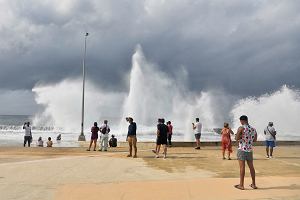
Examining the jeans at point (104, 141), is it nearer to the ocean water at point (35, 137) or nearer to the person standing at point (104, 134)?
the person standing at point (104, 134)

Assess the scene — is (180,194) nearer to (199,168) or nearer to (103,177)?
(103,177)

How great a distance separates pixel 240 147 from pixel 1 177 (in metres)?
6.30

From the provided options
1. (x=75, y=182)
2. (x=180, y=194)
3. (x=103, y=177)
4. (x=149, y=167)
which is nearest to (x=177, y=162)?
(x=149, y=167)

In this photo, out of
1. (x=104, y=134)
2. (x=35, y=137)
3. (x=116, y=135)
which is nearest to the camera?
(x=104, y=134)

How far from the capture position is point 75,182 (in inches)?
398

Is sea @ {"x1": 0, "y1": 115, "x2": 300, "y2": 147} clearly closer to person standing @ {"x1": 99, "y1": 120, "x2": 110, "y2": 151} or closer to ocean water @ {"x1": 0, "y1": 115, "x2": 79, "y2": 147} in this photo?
ocean water @ {"x1": 0, "y1": 115, "x2": 79, "y2": 147}

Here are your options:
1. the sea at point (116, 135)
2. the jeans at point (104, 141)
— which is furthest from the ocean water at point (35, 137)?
the jeans at point (104, 141)

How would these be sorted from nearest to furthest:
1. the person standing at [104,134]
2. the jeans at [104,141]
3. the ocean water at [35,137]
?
the person standing at [104,134] < the jeans at [104,141] < the ocean water at [35,137]

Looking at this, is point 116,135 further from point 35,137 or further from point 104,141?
point 104,141

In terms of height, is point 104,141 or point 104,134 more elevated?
point 104,134

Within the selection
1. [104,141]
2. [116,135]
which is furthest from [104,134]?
[116,135]

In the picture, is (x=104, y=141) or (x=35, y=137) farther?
(x=35, y=137)

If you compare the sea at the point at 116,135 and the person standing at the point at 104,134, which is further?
the sea at the point at 116,135

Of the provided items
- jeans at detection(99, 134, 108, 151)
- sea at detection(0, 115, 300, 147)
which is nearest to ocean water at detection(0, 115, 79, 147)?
sea at detection(0, 115, 300, 147)
